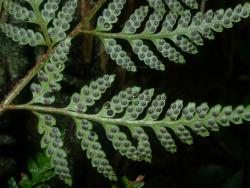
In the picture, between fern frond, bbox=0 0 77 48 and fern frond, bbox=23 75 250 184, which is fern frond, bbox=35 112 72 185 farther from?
fern frond, bbox=0 0 77 48

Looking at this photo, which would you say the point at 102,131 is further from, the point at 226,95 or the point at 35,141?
the point at 226,95

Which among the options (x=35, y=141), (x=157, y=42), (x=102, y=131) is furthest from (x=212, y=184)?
(x=157, y=42)

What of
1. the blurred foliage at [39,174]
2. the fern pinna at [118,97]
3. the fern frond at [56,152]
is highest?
the fern pinna at [118,97]

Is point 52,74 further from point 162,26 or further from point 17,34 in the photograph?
point 162,26

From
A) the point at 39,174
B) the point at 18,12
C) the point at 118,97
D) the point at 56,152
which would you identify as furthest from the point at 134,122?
the point at 18,12

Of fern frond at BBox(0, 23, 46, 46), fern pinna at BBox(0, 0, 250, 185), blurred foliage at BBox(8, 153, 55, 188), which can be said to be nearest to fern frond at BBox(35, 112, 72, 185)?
fern pinna at BBox(0, 0, 250, 185)

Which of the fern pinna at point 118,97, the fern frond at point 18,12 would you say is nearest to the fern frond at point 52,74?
the fern pinna at point 118,97

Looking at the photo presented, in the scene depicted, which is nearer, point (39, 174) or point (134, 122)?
point (134, 122)

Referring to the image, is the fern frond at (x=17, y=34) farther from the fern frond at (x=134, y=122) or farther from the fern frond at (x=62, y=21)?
the fern frond at (x=134, y=122)
